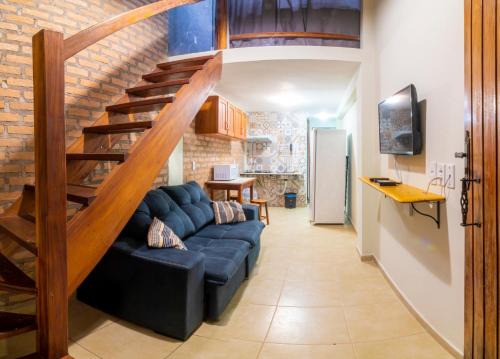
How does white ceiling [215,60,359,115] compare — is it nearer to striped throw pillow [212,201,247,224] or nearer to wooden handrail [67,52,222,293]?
wooden handrail [67,52,222,293]

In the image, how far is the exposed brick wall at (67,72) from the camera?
2.12 metres

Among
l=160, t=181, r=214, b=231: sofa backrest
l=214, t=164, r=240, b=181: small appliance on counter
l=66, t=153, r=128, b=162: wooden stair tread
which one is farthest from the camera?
l=214, t=164, r=240, b=181: small appliance on counter

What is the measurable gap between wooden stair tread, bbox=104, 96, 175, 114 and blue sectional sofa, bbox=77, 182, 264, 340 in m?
0.89

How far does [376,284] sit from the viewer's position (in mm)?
2744

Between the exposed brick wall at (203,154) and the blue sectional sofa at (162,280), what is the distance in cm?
157

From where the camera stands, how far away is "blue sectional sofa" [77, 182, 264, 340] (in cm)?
189

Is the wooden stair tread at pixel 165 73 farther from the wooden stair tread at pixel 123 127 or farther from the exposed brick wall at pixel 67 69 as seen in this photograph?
the wooden stair tread at pixel 123 127

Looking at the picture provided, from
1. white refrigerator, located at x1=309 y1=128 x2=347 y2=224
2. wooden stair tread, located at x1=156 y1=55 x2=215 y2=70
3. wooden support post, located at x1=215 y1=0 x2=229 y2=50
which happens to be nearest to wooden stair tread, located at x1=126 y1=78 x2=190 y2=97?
wooden stair tread, located at x1=156 y1=55 x2=215 y2=70

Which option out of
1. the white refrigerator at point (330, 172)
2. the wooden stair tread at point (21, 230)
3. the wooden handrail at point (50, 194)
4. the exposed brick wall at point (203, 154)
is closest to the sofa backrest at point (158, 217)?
the wooden stair tread at point (21, 230)

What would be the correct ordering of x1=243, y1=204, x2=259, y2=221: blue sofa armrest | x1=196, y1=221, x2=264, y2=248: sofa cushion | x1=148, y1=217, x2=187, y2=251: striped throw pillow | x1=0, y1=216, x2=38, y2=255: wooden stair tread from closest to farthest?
x1=0, y1=216, x2=38, y2=255: wooden stair tread
x1=148, y1=217, x2=187, y2=251: striped throw pillow
x1=196, y1=221, x2=264, y2=248: sofa cushion
x1=243, y1=204, x2=259, y2=221: blue sofa armrest

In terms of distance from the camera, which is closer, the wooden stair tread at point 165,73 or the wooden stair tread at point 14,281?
the wooden stair tread at point 14,281

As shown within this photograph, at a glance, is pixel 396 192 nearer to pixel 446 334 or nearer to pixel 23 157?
pixel 446 334

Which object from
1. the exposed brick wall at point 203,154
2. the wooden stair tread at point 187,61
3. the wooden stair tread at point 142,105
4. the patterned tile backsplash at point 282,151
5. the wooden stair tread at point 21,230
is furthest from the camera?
the patterned tile backsplash at point 282,151

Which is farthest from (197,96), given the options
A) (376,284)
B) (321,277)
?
(376,284)
